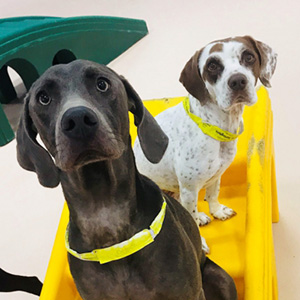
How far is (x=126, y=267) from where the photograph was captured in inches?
40.7

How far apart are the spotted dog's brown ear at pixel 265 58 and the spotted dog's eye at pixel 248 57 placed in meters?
0.04

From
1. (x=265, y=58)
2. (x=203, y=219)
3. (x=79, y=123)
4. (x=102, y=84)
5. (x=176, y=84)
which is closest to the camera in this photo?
(x=79, y=123)

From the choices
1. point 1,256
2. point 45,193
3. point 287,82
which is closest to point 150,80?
point 287,82

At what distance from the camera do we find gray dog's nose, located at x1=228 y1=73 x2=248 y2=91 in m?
1.29

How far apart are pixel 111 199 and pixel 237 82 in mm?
532

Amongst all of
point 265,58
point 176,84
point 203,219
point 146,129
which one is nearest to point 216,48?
point 265,58

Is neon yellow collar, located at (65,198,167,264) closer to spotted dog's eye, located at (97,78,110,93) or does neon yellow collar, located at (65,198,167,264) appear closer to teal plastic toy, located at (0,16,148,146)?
spotted dog's eye, located at (97,78,110,93)

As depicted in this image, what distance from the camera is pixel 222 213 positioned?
172 cm

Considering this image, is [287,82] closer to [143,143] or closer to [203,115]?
[203,115]

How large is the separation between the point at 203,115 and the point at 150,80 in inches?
70.2

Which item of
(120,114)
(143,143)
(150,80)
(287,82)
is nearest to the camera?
(120,114)

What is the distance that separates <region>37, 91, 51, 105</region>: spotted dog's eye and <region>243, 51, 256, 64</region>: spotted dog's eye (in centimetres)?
67

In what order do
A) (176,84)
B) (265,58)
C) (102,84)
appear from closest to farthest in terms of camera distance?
(102,84) → (265,58) → (176,84)

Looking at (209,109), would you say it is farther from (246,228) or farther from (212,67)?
(246,228)
